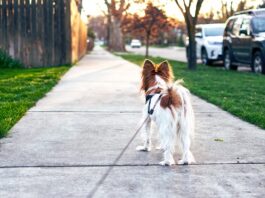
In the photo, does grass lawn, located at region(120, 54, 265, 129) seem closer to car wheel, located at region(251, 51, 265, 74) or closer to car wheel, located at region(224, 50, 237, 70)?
car wheel, located at region(251, 51, 265, 74)

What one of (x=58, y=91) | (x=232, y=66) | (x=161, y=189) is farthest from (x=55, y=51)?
(x=161, y=189)

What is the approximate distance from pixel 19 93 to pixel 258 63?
8637mm

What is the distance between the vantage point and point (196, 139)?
6449 millimetres

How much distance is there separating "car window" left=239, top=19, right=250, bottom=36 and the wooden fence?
20.1 feet

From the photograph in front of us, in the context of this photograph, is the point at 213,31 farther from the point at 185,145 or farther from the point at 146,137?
the point at 185,145

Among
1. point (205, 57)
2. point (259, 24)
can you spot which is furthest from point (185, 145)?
point (205, 57)

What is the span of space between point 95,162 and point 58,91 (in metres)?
6.34

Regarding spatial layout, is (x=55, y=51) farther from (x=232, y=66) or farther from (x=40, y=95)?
(x=40, y=95)

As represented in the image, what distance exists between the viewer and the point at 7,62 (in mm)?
18234

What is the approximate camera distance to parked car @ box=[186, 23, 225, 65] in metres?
21.7

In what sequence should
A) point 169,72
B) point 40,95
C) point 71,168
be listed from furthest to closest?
point 40,95 < point 169,72 < point 71,168

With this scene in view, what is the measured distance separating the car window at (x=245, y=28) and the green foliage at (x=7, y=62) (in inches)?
304

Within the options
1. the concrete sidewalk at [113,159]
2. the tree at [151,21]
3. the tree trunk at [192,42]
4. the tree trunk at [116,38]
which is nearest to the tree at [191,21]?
the tree trunk at [192,42]

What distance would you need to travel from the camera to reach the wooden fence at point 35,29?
726 inches
